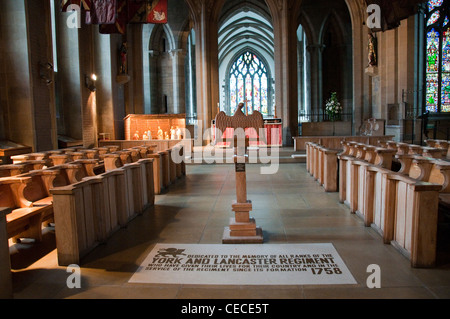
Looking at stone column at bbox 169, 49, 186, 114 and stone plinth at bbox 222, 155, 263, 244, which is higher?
stone column at bbox 169, 49, 186, 114

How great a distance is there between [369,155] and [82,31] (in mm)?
10624

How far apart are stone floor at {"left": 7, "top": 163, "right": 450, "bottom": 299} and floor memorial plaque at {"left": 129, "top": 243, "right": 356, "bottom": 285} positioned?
0.10m

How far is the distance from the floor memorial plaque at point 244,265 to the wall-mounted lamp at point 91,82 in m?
10.2

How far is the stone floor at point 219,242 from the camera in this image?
10.4ft

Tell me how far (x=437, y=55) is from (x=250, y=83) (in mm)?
23900

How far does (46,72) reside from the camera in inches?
416

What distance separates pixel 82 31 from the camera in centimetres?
1320

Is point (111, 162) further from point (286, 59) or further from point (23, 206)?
point (286, 59)

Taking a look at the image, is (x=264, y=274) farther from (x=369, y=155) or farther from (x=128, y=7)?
(x=128, y=7)

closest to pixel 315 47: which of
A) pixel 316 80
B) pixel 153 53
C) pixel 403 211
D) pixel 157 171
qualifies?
pixel 316 80

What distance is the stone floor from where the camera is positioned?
3.16m

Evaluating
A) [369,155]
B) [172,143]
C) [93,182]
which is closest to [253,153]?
[172,143]

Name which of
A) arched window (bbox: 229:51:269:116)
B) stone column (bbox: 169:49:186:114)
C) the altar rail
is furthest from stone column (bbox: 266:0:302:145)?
arched window (bbox: 229:51:269:116)

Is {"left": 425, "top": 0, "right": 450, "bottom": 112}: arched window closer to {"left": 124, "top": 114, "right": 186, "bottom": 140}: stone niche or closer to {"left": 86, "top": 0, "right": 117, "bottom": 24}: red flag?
{"left": 124, "top": 114, "right": 186, "bottom": 140}: stone niche
